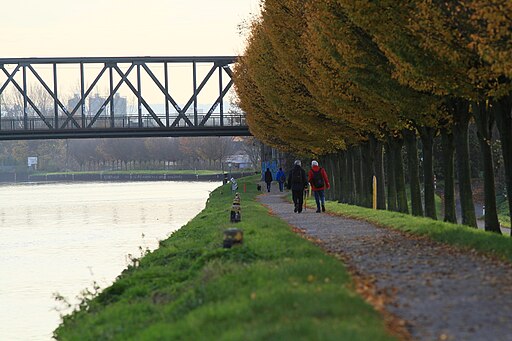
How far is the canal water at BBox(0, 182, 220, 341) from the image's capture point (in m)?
27.9

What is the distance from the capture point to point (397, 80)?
28828mm

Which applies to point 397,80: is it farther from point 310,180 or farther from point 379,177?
point 379,177

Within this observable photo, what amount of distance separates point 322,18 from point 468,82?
24.6 feet

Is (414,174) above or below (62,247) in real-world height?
above

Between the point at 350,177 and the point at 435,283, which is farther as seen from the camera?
the point at 350,177

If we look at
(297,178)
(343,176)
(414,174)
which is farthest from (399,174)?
(343,176)

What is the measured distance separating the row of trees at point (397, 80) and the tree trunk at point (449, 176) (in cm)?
4

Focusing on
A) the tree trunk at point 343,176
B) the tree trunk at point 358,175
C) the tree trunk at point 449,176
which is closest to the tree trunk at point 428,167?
the tree trunk at point 449,176

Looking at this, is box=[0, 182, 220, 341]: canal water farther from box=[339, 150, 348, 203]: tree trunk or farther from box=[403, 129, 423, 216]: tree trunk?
box=[403, 129, 423, 216]: tree trunk

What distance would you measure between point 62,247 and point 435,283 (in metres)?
31.1

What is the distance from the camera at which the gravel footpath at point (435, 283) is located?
12.6m

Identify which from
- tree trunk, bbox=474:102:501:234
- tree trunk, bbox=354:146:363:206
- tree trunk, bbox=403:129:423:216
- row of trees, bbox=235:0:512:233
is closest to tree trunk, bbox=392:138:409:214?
row of trees, bbox=235:0:512:233

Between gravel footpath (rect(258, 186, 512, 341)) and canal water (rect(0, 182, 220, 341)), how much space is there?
23.5 ft

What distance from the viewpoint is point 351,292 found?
14.8 m
